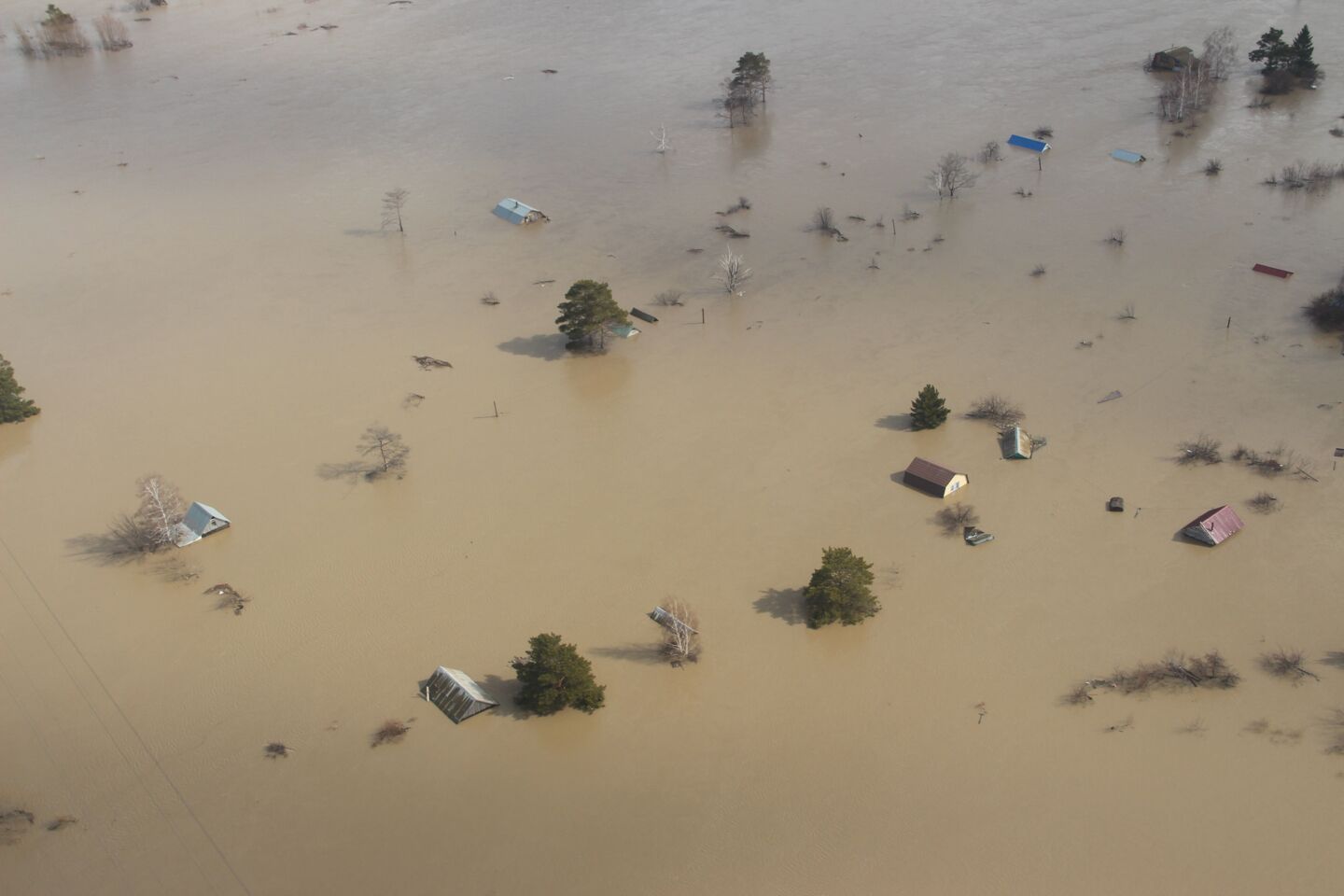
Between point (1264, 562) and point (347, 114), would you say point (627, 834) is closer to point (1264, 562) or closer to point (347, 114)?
point (1264, 562)

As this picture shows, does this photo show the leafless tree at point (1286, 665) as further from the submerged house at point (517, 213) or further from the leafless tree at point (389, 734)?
the submerged house at point (517, 213)

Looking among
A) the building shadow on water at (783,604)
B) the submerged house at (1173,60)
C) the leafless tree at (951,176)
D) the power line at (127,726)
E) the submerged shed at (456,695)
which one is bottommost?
the power line at (127,726)

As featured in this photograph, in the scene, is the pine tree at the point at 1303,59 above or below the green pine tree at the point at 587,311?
above

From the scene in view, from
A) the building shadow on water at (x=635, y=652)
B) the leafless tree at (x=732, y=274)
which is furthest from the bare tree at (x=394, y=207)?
the building shadow on water at (x=635, y=652)

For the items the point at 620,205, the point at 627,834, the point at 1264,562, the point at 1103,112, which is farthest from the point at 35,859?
the point at 1103,112

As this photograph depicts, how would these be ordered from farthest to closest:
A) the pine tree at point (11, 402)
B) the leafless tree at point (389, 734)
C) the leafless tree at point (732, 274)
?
1. the leafless tree at point (732, 274)
2. the pine tree at point (11, 402)
3. the leafless tree at point (389, 734)

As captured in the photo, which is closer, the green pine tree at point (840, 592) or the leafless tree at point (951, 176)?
the green pine tree at point (840, 592)
